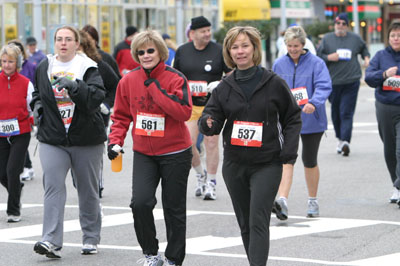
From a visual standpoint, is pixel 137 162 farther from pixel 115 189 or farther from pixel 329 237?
pixel 115 189

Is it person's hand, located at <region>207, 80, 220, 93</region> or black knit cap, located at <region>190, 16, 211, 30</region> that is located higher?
black knit cap, located at <region>190, 16, 211, 30</region>

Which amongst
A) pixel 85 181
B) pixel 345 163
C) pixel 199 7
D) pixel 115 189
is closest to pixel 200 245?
pixel 85 181

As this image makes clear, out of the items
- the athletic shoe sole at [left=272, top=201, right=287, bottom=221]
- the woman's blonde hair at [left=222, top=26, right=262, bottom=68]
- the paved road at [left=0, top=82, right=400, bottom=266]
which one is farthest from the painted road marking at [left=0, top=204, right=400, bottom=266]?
the woman's blonde hair at [left=222, top=26, right=262, bottom=68]

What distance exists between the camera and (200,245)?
837 centimetres

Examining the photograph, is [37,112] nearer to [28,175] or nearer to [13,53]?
[13,53]

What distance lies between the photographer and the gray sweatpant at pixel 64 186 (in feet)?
25.6

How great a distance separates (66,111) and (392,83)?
156 inches

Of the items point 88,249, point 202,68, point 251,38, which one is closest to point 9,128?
point 88,249

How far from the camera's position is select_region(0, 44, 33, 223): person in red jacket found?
9.55 metres

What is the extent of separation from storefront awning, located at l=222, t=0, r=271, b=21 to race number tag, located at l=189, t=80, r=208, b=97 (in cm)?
3263

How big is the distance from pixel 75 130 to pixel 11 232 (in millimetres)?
1770

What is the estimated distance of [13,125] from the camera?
966 cm

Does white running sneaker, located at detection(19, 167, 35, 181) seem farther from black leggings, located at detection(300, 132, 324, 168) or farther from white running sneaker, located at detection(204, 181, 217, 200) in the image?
black leggings, located at detection(300, 132, 324, 168)

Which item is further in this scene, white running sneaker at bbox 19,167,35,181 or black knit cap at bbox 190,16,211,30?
white running sneaker at bbox 19,167,35,181
